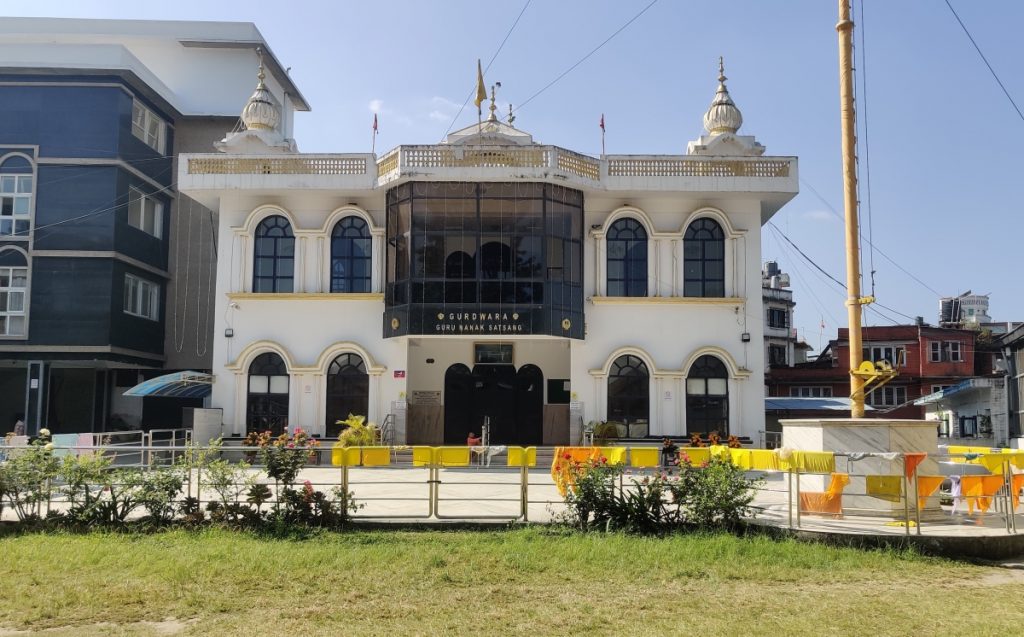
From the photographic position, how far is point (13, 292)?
26.8 meters

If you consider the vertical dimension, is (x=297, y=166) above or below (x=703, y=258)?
above

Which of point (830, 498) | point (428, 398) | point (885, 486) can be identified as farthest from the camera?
point (428, 398)

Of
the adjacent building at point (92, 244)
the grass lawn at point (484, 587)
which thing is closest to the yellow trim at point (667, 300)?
the grass lawn at point (484, 587)

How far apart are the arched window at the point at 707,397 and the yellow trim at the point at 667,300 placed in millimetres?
1523

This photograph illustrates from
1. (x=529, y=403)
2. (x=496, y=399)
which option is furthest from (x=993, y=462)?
(x=496, y=399)

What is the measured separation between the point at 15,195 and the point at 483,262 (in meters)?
16.2

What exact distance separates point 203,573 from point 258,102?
63.8 feet

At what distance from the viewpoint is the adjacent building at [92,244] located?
87.0 ft

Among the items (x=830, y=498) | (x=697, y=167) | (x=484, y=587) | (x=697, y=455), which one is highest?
(x=697, y=167)

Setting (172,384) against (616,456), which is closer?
(616,456)

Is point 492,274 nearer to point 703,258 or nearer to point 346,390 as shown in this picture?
point 346,390

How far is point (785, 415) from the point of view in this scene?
33.0 m

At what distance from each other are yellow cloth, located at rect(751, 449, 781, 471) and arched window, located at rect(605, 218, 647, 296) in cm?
1190

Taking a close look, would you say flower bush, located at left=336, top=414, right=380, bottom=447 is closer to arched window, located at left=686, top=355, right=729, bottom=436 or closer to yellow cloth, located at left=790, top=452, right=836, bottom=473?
arched window, located at left=686, top=355, right=729, bottom=436
